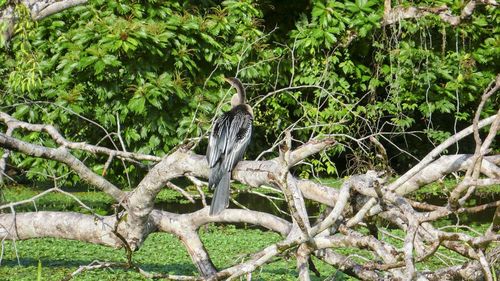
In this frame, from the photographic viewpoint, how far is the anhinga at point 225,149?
15.1 ft

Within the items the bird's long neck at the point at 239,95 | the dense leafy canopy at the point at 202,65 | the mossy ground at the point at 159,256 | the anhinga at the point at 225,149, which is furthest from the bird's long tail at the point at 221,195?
the dense leafy canopy at the point at 202,65

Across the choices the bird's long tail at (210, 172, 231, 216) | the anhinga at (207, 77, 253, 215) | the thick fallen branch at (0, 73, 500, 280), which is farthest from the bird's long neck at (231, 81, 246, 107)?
the bird's long tail at (210, 172, 231, 216)

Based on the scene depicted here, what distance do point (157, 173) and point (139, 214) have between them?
0.43 meters

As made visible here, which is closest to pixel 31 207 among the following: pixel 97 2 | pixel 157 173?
pixel 97 2

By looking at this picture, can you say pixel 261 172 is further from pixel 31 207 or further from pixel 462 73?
pixel 462 73

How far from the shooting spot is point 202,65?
34.1 feet

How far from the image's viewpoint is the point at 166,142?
32.2 feet

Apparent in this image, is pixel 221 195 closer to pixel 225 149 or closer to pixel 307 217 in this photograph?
pixel 225 149

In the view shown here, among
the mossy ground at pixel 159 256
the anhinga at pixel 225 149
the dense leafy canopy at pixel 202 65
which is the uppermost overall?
the anhinga at pixel 225 149

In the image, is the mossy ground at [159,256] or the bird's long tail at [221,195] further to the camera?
the mossy ground at [159,256]

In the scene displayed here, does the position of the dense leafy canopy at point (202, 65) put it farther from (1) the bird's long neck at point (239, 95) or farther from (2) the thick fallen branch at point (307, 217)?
(2) the thick fallen branch at point (307, 217)

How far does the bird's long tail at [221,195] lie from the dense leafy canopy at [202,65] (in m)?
4.31

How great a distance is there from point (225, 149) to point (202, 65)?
5.82 metres

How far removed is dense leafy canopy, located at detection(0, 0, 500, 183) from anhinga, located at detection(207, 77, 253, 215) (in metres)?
3.82
